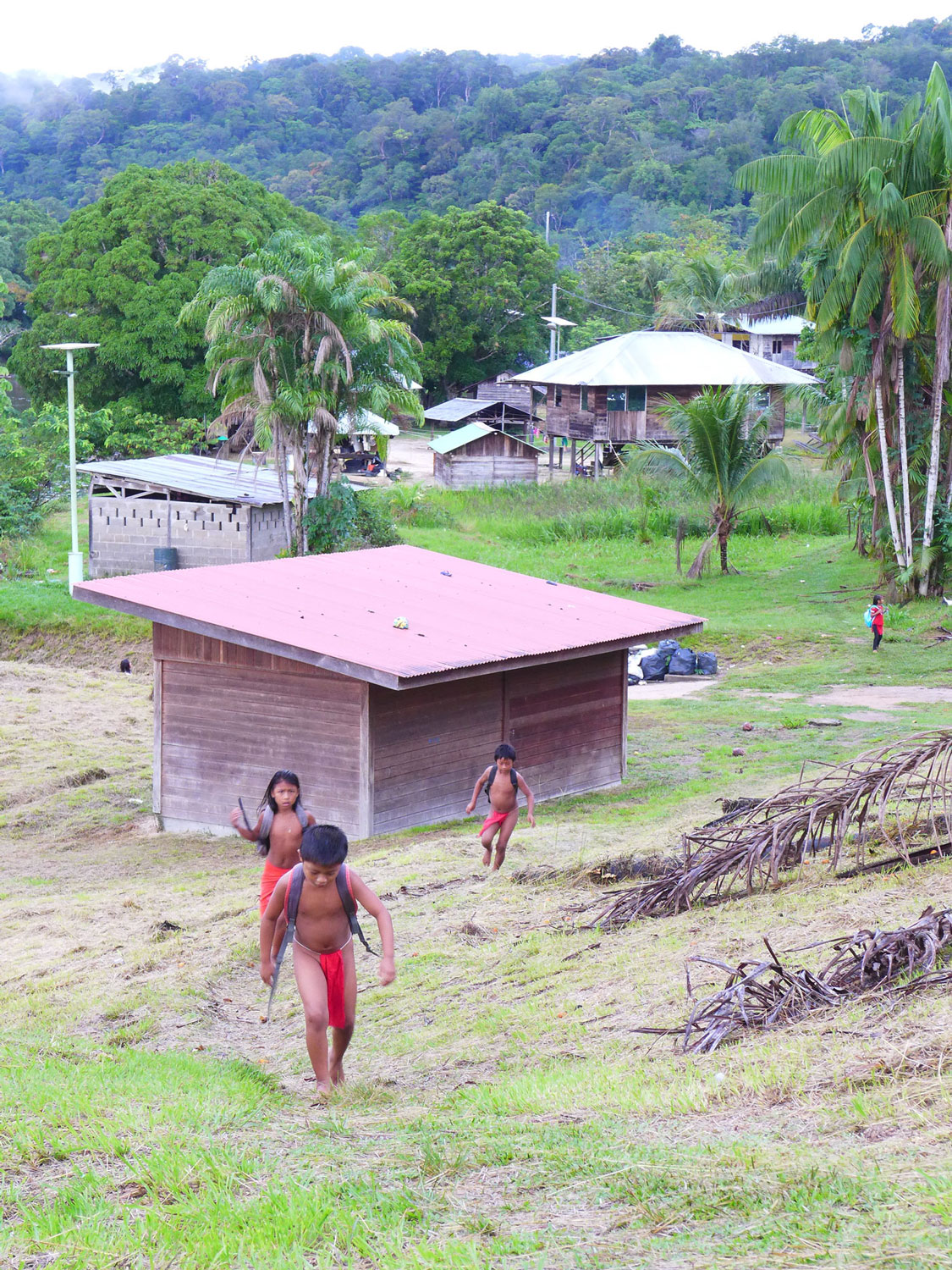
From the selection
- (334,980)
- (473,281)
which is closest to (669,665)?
(334,980)

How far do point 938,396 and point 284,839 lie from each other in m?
21.4

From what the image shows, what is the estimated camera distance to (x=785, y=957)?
23.7 feet

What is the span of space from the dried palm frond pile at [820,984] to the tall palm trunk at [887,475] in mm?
21911

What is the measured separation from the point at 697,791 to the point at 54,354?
36.1 metres

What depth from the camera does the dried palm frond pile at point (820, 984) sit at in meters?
6.08

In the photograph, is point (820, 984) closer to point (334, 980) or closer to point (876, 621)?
point (334, 980)

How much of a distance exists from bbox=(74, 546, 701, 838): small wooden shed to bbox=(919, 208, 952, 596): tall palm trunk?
1269 cm

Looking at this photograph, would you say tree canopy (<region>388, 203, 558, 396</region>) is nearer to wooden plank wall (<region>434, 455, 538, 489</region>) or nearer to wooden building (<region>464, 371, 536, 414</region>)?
wooden building (<region>464, 371, 536, 414</region>)

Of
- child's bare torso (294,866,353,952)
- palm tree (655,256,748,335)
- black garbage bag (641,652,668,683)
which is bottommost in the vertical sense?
black garbage bag (641,652,668,683)

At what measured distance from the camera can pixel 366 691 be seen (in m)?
13.1

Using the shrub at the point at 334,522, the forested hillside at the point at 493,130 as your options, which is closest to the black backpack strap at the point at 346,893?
the shrub at the point at 334,522

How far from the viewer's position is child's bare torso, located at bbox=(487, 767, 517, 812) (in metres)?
10.9

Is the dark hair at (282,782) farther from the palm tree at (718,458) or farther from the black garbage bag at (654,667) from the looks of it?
the palm tree at (718,458)

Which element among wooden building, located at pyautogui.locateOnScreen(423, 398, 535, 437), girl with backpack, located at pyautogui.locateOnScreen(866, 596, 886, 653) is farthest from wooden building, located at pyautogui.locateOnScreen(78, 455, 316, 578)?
wooden building, located at pyautogui.locateOnScreen(423, 398, 535, 437)
